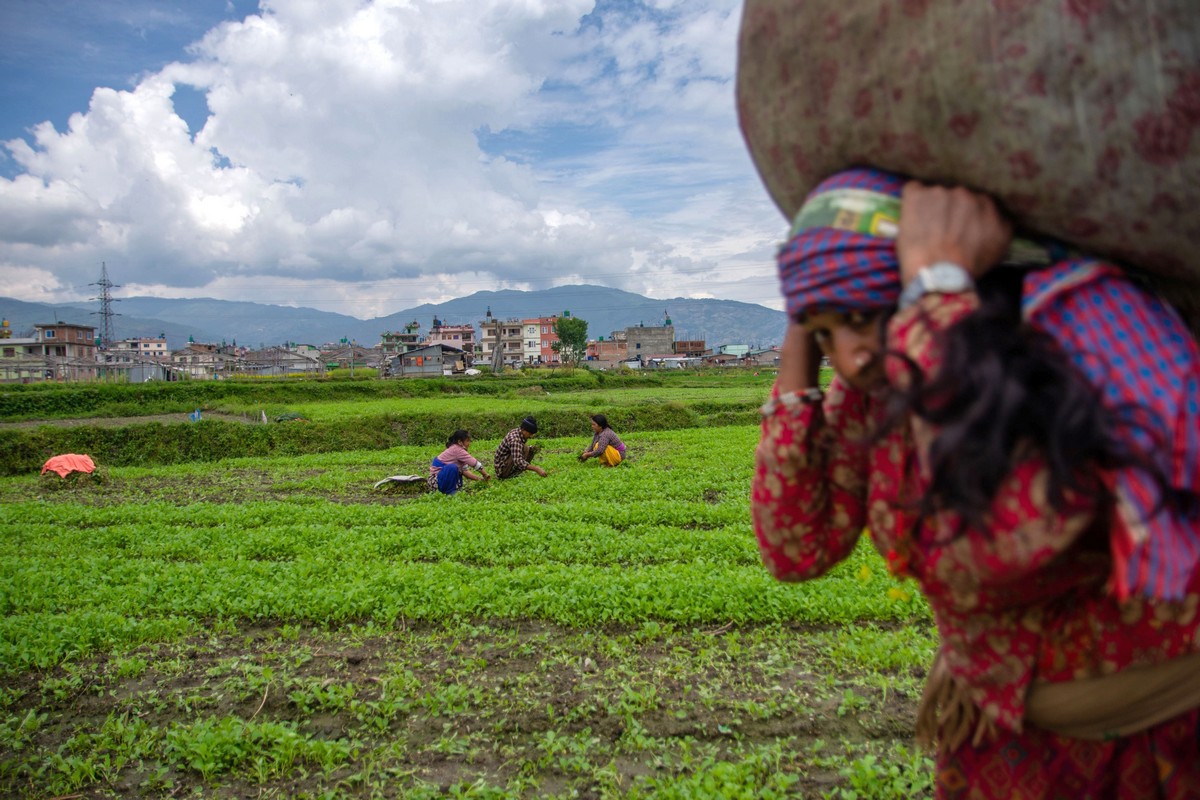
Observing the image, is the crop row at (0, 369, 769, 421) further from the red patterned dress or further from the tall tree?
the tall tree

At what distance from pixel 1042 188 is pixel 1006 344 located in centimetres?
24

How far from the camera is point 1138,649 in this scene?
3.87 feet

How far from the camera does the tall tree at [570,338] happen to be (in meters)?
97.2

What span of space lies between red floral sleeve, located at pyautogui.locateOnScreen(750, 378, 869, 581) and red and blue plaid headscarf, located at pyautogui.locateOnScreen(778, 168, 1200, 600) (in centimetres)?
35

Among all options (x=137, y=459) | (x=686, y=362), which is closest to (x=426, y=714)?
(x=137, y=459)

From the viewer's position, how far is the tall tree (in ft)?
319

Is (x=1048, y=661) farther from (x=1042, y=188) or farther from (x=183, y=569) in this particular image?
(x=183, y=569)

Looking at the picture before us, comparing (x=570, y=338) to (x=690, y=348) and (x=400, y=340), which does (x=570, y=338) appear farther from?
(x=400, y=340)

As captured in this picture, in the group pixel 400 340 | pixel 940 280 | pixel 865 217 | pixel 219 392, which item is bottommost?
pixel 219 392

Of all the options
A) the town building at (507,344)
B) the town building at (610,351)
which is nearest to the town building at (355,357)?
the town building at (507,344)

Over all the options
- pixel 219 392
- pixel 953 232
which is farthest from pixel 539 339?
pixel 953 232

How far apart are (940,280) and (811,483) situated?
1.62 ft

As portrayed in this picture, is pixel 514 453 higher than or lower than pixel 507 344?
lower

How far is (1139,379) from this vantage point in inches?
37.7
